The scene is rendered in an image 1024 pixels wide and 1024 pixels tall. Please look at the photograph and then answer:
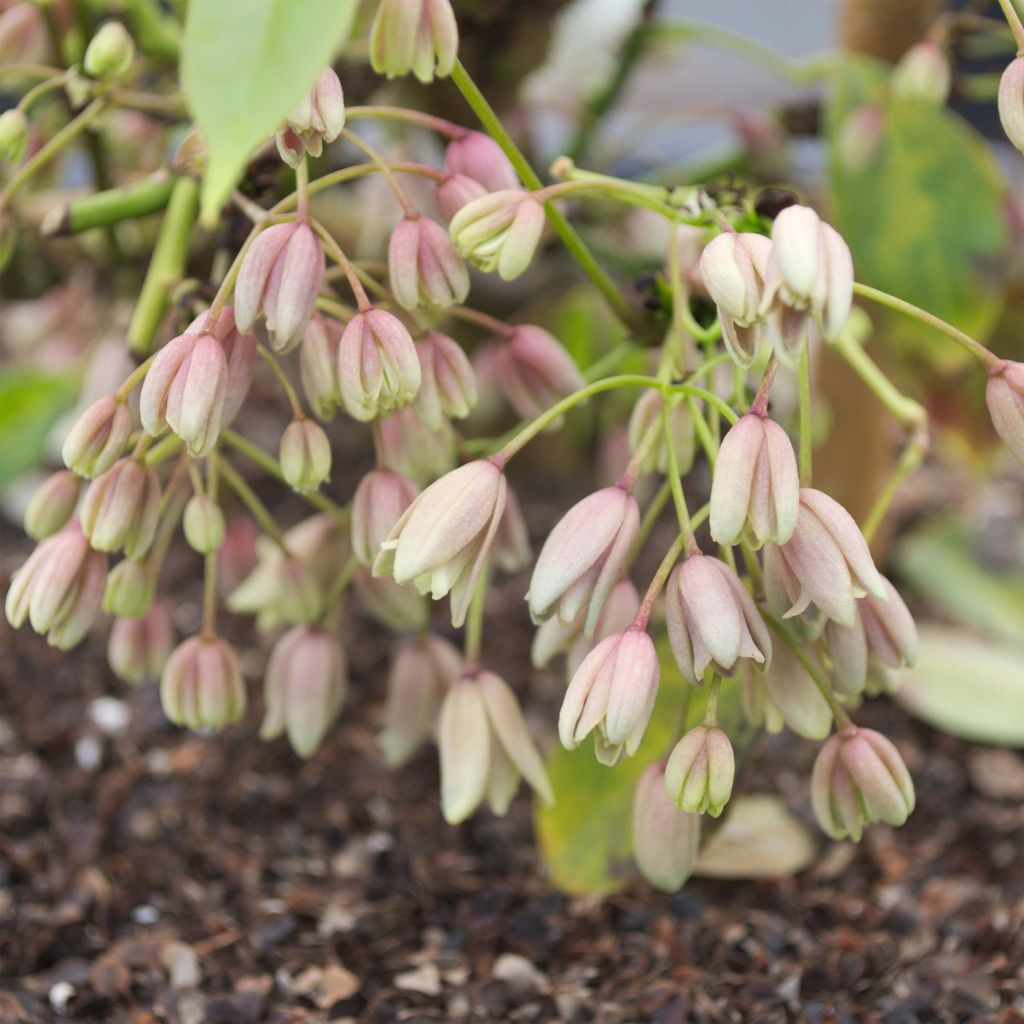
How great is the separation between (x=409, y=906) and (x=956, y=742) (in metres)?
0.48

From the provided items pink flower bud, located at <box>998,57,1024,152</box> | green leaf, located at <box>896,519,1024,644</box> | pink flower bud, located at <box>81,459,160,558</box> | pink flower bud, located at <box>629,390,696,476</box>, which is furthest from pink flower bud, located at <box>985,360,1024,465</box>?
green leaf, located at <box>896,519,1024,644</box>

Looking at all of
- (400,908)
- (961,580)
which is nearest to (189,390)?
(400,908)

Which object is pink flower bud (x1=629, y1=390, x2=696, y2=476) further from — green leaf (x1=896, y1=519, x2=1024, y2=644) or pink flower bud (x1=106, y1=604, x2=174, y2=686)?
green leaf (x1=896, y1=519, x2=1024, y2=644)

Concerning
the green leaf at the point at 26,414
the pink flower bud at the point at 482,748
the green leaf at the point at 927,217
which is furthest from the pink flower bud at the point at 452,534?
the green leaf at the point at 26,414

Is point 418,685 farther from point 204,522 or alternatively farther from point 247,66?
point 247,66

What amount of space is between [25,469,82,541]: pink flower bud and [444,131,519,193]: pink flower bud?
0.22m

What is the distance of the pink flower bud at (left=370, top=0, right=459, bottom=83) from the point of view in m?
0.46

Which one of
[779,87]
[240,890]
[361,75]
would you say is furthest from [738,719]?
[779,87]

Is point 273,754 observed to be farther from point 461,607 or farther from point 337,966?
point 461,607

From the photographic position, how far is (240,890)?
0.74m

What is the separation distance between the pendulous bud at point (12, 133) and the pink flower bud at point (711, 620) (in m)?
0.36

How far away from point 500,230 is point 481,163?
6 cm

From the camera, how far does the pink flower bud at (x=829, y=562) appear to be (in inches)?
17.4

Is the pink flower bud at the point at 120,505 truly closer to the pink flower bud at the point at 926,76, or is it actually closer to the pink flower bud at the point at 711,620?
the pink flower bud at the point at 711,620
